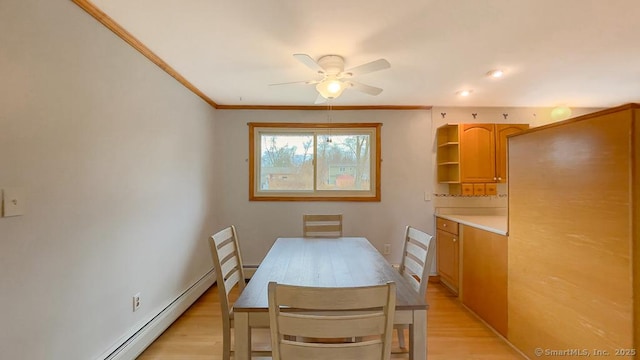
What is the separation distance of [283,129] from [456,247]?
8.23 ft

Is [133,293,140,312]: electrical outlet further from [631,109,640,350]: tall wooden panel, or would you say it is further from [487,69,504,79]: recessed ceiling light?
[487,69,504,79]: recessed ceiling light

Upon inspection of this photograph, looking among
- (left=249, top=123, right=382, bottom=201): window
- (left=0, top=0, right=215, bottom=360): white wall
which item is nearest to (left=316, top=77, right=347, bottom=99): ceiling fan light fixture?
(left=0, top=0, right=215, bottom=360): white wall

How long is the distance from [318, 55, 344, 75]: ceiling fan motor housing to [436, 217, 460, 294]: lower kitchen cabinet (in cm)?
212

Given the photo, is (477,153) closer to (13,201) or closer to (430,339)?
(430,339)

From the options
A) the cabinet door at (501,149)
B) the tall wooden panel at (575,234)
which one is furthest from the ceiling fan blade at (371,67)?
the cabinet door at (501,149)

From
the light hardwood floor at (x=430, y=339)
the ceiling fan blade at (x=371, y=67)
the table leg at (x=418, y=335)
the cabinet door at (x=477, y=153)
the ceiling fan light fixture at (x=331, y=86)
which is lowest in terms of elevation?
the light hardwood floor at (x=430, y=339)

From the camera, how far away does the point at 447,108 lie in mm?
3812

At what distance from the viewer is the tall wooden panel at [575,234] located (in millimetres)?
1410

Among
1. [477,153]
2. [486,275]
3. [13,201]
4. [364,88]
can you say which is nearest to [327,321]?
[13,201]

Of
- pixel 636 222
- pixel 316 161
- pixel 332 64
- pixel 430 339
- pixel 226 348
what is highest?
pixel 332 64

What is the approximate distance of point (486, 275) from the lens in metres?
2.57

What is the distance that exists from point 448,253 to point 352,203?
1272mm

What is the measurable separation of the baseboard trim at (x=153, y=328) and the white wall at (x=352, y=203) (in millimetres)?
892

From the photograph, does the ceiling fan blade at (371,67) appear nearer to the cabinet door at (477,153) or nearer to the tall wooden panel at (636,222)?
the tall wooden panel at (636,222)
